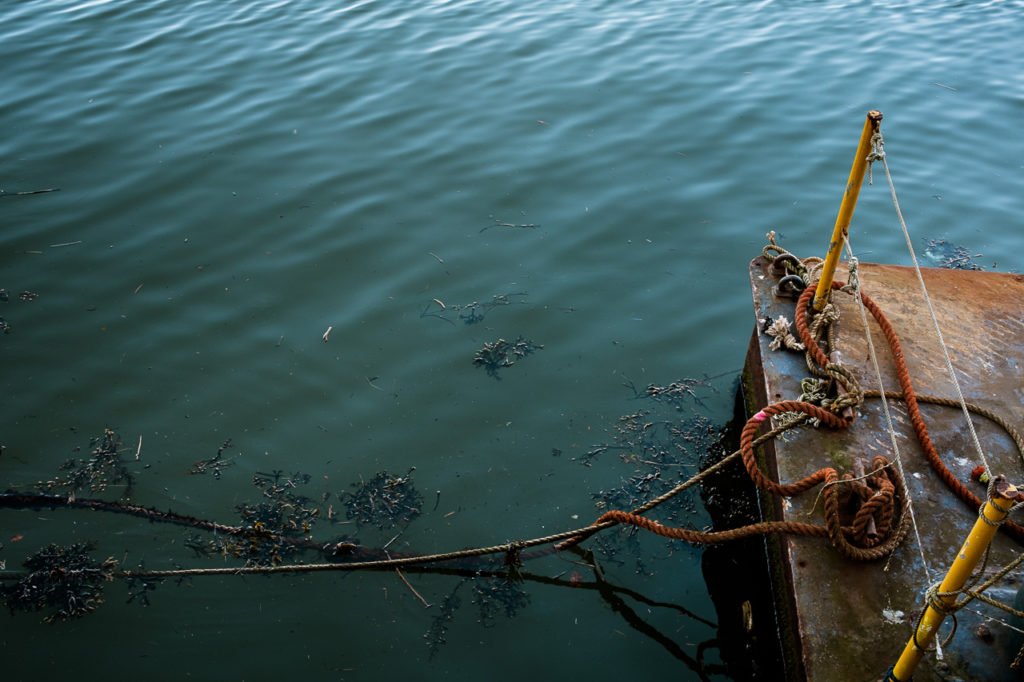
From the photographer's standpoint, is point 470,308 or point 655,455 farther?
point 470,308

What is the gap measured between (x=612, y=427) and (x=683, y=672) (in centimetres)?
173

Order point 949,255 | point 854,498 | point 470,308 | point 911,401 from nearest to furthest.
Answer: point 854,498 → point 911,401 → point 470,308 → point 949,255

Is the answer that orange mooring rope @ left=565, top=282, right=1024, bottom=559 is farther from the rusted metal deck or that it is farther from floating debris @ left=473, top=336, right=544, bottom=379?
floating debris @ left=473, top=336, right=544, bottom=379

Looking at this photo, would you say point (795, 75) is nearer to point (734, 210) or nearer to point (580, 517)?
point (734, 210)

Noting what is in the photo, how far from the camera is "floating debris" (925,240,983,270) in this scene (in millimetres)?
6129

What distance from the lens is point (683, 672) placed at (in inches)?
144

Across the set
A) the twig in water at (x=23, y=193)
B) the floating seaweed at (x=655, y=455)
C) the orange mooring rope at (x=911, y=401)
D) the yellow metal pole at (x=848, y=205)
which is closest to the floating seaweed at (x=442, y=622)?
the floating seaweed at (x=655, y=455)

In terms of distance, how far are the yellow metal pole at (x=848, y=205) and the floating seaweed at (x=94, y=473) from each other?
4.62m

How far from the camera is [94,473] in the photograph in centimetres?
462

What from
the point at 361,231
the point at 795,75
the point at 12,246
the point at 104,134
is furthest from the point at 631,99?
the point at 12,246

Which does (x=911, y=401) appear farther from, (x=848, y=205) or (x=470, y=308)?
(x=470, y=308)

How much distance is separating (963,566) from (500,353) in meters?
3.68

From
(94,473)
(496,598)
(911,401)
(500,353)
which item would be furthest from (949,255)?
(94,473)

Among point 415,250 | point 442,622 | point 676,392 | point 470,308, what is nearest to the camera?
point 442,622
